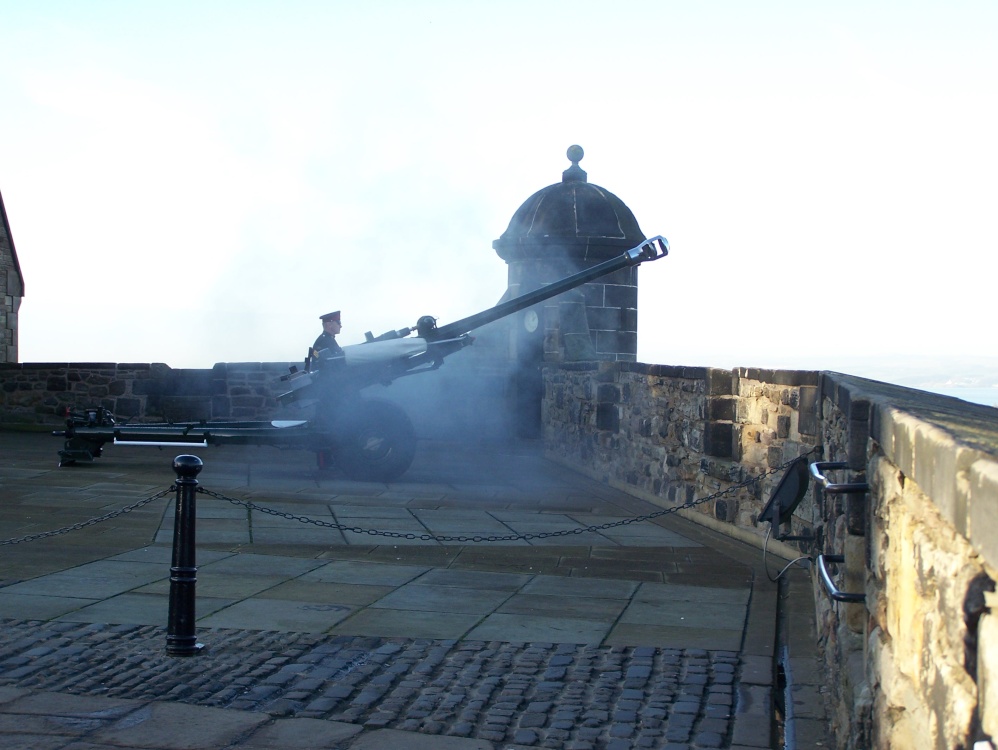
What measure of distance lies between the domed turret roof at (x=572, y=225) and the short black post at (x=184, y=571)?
1053 centimetres

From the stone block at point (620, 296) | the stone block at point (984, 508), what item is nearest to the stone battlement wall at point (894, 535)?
the stone block at point (984, 508)

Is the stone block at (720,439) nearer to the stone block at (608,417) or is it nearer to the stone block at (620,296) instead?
the stone block at (608,417)

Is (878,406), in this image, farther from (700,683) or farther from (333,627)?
(333,627)

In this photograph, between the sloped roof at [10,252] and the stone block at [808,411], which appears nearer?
the stone block at [808,411]

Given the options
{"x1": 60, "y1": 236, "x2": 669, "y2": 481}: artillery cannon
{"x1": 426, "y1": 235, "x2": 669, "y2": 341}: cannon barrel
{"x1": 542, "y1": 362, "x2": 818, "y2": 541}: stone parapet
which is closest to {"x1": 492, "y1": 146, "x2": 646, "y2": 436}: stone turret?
{"x1": 542, "y1": 362, "x2": 818, "y2": 541}: stone parapet

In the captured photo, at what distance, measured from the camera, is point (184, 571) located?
454 centimetres

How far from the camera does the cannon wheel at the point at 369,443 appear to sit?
10.3 meters

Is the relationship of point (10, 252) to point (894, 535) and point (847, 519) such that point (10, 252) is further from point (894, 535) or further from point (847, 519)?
point (894, 535)

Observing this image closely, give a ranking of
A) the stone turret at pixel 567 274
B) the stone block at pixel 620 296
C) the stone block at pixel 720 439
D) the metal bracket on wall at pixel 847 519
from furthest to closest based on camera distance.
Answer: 1. the stone block at pixel 620 296
2. the stone turret at pixel 567 274
3. the stone block at pixel 720 439
4. the metal bracket on wall at pixel 847 519

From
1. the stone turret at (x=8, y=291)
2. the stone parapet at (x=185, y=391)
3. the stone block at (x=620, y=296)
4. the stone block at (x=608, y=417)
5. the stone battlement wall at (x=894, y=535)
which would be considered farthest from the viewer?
the stone turret at (x=8, y=291)

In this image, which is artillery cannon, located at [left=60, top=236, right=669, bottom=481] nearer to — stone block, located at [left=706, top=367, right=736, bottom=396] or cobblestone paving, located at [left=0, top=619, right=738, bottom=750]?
stone block, located at [left=706, top=367, right=736, bottom=396]

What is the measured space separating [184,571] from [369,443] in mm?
5734

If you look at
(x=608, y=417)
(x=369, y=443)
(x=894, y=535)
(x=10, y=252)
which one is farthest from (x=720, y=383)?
(x=10, y=252)

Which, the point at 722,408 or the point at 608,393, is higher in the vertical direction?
the point at 608,393
